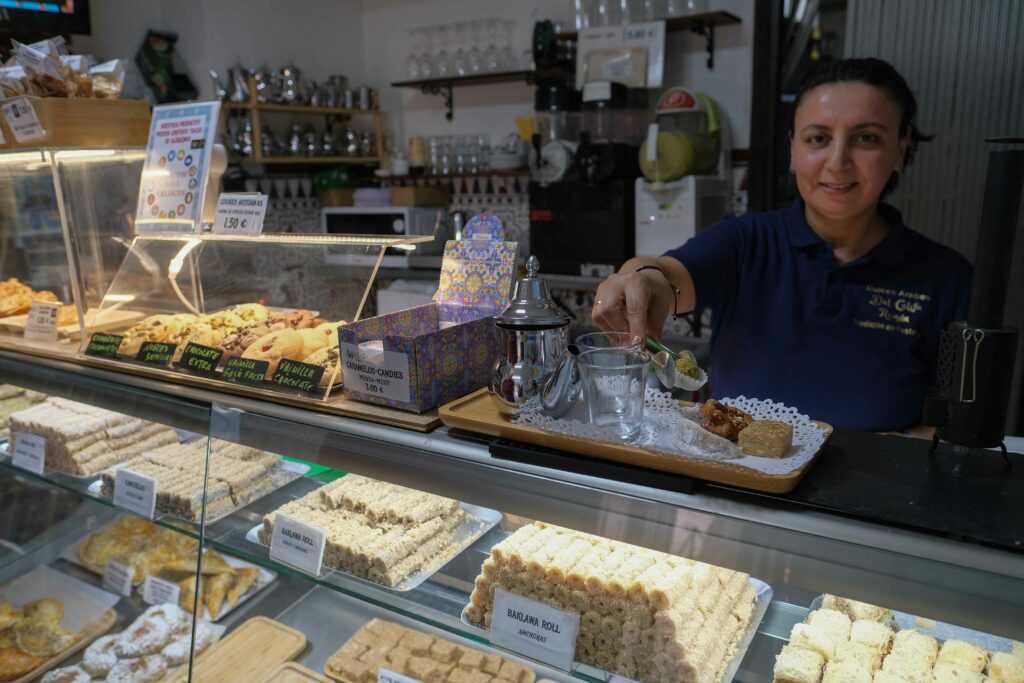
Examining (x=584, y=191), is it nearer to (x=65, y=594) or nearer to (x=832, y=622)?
(x=65, y=594)

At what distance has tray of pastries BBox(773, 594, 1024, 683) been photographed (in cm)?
120

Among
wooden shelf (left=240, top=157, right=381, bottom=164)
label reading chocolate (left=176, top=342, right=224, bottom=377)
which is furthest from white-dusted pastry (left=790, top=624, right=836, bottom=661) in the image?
wooden shelf (left=240, top=157, right=381, bottom=164)

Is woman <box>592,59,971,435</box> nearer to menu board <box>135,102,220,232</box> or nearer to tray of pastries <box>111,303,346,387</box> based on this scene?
tray of pastries <box>111,303,346,387</box>

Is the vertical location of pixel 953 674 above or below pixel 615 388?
below

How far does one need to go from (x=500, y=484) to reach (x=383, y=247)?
709 millimetres

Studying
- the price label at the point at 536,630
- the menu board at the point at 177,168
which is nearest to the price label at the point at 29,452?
the menu board at the point at 177,168

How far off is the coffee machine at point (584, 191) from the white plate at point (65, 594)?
9.44 feet

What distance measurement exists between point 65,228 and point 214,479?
3.02ft

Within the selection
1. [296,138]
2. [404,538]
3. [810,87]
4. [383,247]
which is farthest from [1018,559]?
[296,138]

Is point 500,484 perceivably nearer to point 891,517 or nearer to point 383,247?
point 891,517

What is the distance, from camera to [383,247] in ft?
5.49

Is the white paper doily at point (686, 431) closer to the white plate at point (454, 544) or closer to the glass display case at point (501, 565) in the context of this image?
the glass display case at point (501, 565)

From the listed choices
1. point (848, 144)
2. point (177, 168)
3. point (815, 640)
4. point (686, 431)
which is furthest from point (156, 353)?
point (848, 144)

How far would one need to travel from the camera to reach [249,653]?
1.91 m
